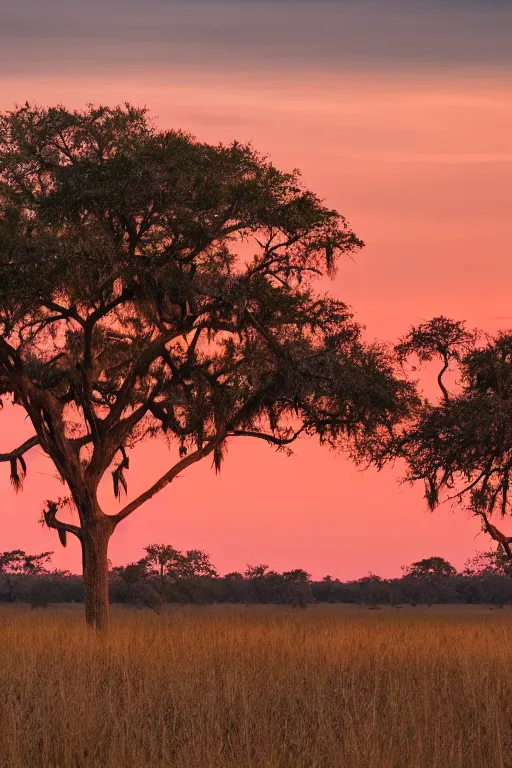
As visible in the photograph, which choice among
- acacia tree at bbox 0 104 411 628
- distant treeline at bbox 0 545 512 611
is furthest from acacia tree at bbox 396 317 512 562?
distant treeline at bbox 0 545 512 611

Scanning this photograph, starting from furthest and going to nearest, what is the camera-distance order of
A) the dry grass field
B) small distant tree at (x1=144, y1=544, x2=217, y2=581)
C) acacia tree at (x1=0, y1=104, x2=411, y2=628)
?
small distant tree at (x1=144, y1=544, x2=217, y2=581)
acacia tree at (x1=0, y1=104, x2=411, y2=628)
the dry grass field

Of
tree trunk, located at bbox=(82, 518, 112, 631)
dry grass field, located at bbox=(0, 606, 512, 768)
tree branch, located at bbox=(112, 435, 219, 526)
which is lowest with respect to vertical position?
dry grass field, located at bbox=(0, 606, 512, 768)

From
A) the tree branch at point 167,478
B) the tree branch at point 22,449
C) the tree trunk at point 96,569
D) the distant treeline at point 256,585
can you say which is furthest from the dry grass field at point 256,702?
the distant treeline at point 256,585

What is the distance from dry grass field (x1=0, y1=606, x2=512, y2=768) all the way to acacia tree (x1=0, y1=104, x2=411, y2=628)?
5718 mm

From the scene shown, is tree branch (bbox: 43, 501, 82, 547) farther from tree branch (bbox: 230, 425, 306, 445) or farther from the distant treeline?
the distant treeline

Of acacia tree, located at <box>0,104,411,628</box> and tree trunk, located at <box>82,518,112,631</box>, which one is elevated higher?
acacia tree, located at <box>0,104,411,628</box>

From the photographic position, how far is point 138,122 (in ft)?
90.7

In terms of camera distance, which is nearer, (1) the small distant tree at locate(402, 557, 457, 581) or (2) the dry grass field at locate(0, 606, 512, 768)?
(2) the dry grass field at locate(0, 606, 512, 768)

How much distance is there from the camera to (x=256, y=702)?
14.3m

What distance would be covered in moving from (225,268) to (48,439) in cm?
600

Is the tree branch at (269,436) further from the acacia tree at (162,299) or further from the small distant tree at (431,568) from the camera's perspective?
the small distant tree at (431,568)

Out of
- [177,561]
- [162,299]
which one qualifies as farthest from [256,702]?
[177,561]

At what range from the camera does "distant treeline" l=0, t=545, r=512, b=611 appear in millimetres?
61594

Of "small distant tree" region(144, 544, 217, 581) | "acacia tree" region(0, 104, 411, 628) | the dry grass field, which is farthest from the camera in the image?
"small distant tree" region(144, 544, 217, 581)
